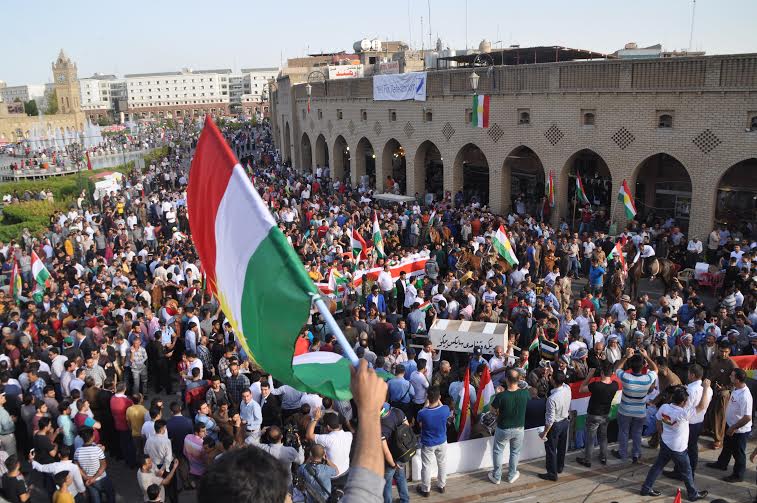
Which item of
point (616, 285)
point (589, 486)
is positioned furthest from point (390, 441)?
point (616, 285)

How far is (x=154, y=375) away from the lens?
11133mm

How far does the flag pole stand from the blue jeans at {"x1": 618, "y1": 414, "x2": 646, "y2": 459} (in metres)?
5.62

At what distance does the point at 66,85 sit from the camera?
128 metres

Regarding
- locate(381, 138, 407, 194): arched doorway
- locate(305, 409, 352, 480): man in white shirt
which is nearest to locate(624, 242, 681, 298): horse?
locate(305, 409, 352, 480): man in white shirt

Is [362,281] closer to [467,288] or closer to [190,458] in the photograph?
[467,288]

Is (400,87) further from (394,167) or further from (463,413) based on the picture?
(463,413)

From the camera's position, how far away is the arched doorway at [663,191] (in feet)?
67.4

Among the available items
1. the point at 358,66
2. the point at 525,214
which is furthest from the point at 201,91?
the point at 525,214

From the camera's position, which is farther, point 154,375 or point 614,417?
point 154,375

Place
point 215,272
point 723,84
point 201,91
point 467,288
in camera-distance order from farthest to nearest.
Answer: point 201,91 < point 723,84 < point 467,288 < point 215,272

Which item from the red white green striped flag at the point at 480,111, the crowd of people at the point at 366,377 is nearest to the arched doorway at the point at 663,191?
the crowd of people at the point at 366,377

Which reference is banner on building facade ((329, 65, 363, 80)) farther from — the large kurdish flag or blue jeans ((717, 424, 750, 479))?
the large kurdish flag

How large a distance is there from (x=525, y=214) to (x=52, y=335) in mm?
15584

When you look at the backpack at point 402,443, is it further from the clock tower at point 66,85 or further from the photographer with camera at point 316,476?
the clock tower at point 66,85
